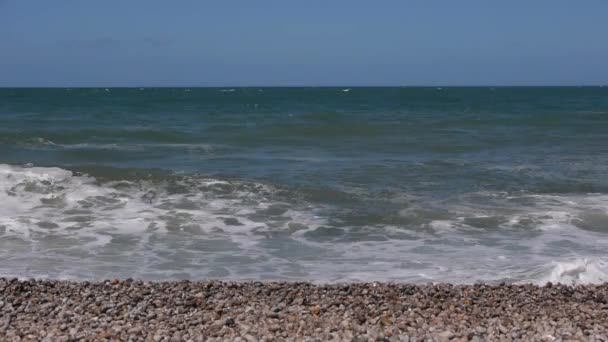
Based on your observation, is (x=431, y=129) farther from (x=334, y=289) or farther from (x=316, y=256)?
(x=334, y=289)

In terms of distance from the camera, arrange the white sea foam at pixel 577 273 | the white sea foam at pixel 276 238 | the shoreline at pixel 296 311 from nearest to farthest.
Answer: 1. the shoreline at pixel 296 311
2. the white sea foam at pixel 577 273
3. the white sea foam at pixel 276 238

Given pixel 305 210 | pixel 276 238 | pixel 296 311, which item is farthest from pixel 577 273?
pixel 305 210

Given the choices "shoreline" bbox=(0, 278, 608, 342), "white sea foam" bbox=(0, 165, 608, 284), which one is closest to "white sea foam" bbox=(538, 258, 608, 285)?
"white sea foam" bbox=(0, 165, 608, 284)

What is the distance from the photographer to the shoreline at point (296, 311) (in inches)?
239

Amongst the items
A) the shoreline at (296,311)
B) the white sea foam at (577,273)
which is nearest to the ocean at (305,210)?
the white sea foam at (577,273)

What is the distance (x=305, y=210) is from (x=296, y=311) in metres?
6.07

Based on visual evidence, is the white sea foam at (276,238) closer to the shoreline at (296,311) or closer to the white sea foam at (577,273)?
the white sea foam at (577,273)

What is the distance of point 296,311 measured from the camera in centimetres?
671

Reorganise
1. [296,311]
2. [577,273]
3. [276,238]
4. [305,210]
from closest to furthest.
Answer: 1. [296,311]
2. [577,273]
3. [276,238]
4. [305,210]

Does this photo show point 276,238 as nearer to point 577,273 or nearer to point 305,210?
point 305,210

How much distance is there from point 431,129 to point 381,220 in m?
18.6

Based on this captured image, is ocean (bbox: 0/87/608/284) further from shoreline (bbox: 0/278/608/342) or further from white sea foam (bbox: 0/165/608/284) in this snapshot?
shoreline (bbox: 0/278/608/342)

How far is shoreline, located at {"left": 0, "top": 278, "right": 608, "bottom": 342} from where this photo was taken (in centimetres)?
607

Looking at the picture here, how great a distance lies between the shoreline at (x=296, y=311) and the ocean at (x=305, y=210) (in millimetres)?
1012
